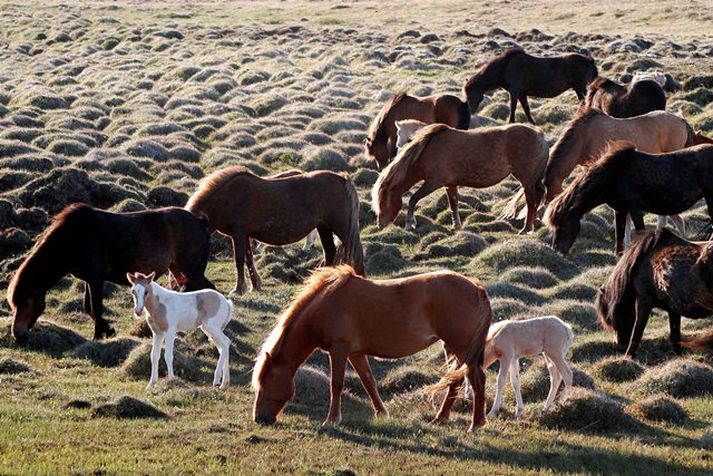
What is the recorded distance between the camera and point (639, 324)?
1434 centimetres

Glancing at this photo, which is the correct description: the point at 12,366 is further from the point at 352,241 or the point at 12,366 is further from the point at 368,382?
the point at 352,241

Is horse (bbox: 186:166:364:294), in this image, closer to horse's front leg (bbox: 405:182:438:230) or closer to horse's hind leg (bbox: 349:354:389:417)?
horse's front leg (bbox: 405:182:438:230)

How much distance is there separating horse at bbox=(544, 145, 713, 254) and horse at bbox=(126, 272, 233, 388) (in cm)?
770

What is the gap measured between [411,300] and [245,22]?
67911mm

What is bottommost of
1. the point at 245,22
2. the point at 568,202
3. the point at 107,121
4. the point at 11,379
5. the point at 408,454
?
the point at 245,22

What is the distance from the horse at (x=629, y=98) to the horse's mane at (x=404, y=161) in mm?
7260

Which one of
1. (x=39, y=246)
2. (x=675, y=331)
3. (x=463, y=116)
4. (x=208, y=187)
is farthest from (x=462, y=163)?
(x=39, y=246)

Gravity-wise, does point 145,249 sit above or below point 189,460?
below

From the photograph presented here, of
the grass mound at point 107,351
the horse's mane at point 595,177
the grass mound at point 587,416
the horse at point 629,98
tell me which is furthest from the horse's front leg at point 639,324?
the horse at point 629,98

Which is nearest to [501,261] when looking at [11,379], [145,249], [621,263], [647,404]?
[621,263]

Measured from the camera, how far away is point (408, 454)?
32.9ft

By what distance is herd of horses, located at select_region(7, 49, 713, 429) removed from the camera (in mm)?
11234

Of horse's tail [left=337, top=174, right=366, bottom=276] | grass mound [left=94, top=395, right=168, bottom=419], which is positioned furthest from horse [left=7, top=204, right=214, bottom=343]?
grass mound [left=94, top=395, right=168, bottom=419]

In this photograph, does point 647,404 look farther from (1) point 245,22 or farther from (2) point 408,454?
(1) point 245,22
